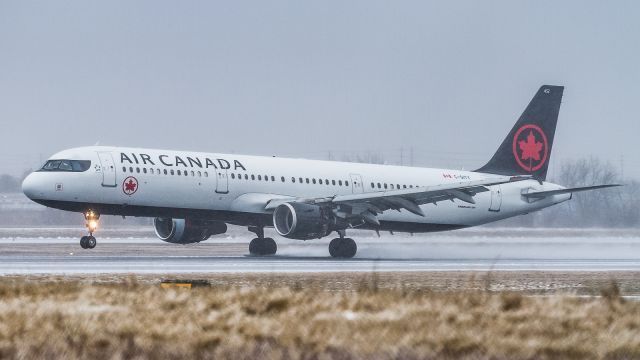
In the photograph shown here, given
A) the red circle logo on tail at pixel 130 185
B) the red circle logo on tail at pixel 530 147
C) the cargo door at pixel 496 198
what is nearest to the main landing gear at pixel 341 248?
the cargo door at pixel 496 198

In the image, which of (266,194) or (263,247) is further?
(263,247)

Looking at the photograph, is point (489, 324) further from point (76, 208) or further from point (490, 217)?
point (490, 217)

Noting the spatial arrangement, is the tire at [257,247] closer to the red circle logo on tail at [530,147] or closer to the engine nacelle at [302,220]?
the engine nacelle at [302,220]

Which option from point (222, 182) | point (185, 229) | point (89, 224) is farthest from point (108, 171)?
point (185, 229)

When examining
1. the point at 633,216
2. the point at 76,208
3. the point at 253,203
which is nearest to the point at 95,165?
the point at 76,208

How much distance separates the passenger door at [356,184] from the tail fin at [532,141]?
312 inches

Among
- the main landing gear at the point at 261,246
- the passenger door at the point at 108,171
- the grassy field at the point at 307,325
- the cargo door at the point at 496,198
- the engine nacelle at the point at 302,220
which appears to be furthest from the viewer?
the cargo door at the point at 496,198

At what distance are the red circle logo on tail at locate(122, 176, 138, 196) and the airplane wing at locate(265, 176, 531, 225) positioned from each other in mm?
5831

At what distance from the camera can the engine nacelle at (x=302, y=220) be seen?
45.6m

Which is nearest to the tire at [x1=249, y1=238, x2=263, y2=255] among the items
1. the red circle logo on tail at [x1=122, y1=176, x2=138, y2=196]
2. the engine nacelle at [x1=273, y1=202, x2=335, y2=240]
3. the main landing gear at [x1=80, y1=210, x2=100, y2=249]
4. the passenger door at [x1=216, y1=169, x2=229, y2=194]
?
the engine nacelle at [x1=273, y1=202, x2=335, y2=240]

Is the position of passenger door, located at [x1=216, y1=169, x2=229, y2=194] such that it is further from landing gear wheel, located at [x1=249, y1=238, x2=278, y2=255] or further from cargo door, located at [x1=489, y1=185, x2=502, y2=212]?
cargo door, located at [x1=489, y1=185, x2=502, y2=212]

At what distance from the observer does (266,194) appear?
4859 centimetres

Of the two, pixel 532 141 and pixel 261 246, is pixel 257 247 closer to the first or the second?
pixel 261 246

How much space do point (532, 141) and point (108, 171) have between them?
74.3ft
